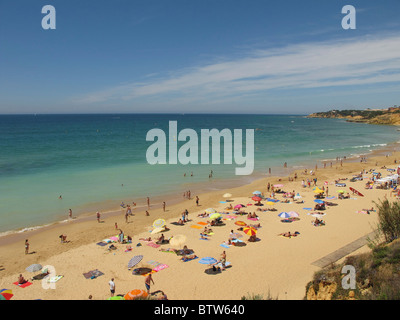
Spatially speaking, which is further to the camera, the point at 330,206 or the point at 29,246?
the point at 330,206

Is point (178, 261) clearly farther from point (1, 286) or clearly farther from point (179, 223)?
point (1, 286)

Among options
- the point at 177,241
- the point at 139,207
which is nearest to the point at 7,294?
the point at 177,241

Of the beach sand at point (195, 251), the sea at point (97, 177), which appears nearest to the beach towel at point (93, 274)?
the beach sand at point (195, 251)

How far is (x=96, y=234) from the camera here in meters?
17.6

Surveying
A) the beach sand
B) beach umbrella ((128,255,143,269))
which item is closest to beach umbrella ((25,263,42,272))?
the beach sand

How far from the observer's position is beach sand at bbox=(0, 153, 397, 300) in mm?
11391

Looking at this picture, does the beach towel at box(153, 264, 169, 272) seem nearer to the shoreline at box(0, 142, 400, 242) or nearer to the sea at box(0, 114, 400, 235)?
the shoreline at box(0, 142, 400, 242)

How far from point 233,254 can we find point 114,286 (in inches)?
241

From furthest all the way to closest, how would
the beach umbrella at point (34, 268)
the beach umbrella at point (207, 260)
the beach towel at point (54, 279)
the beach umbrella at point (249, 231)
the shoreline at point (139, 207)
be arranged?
the shoreline at point (139, 207)
the beach umbrella at point (249, 231)
the beach umbrella at point (207, 260)
the beach umbrella at point (34, 268)
the beach towel at point (54, 279)

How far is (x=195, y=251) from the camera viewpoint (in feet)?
48.3

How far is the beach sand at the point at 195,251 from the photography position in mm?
11391

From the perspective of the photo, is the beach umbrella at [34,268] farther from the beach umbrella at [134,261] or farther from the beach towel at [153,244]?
the beach towel at [153,244]

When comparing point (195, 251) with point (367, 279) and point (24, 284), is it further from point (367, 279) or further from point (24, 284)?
point (367, 279)

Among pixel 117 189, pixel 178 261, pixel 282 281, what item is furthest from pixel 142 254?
pixel 117 189
